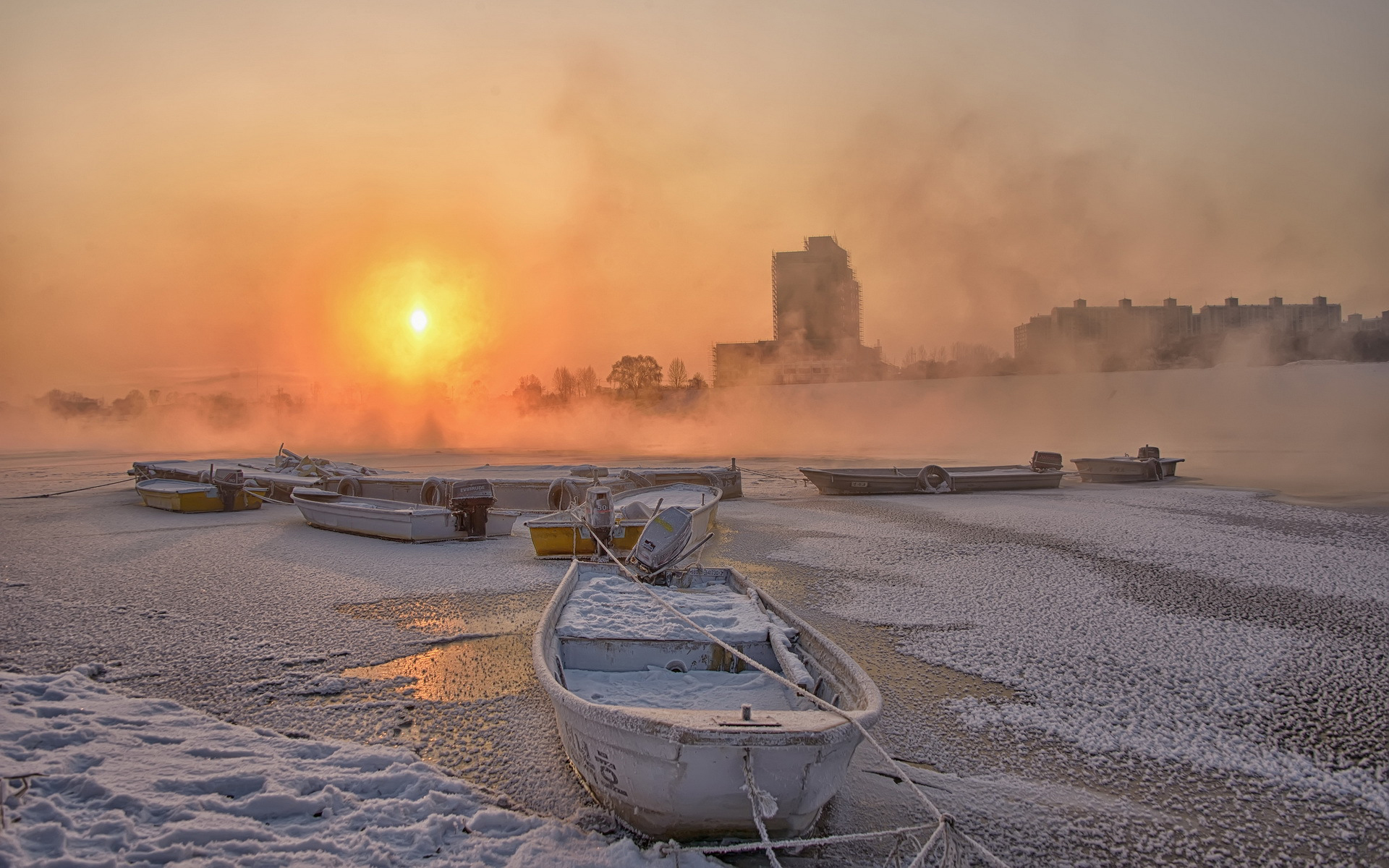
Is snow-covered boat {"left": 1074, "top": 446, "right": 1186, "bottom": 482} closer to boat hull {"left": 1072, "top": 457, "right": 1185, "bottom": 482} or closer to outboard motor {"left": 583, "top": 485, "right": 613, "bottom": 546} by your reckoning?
boat hull {"left": 1072, "top": 457, "right": 1185, "bottom": 482}

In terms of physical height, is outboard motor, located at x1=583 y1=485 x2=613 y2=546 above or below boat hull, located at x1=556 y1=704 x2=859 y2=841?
above

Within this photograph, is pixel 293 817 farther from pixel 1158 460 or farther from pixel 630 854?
pixel 1158 460

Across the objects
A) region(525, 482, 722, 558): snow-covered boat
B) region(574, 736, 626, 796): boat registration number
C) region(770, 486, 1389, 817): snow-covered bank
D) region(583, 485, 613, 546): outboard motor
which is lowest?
region(770, 486, 1389, 817): snow-covered bank

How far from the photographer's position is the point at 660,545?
9141mm

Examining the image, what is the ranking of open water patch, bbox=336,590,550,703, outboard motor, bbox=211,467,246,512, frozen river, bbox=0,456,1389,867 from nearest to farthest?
frozen river, bbox=0,456,1389,867 → open water patch, bbox=336,590,550,703 → outboard motor, bbox=211,467,246,512

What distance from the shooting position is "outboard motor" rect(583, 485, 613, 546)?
12.2 meters

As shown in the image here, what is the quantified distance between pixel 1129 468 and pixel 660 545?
25906 mm

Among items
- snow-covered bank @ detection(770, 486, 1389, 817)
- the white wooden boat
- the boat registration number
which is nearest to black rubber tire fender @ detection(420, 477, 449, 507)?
the white wooden boat

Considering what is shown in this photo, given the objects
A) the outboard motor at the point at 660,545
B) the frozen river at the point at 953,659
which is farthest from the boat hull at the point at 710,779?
the outboard motor at the point at 660,545

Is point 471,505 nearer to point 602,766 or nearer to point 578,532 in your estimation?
point 578,532

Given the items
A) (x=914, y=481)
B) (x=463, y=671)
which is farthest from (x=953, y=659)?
(x=914, y=481)

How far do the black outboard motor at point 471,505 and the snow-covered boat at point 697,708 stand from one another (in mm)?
7786

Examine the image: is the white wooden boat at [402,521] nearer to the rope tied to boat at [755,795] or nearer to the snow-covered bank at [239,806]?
the snow-covered bank at [239,806]

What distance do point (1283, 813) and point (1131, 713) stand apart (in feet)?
4.97
